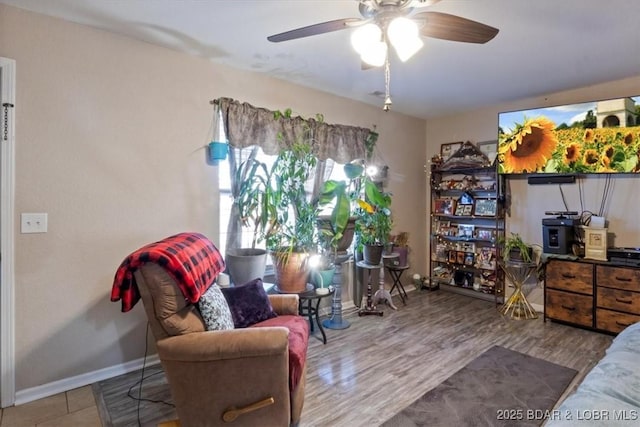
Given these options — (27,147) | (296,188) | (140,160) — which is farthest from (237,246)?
(27,147)

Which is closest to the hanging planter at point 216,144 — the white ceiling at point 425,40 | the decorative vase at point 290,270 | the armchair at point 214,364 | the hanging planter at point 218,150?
the hanging planter at point 218,150

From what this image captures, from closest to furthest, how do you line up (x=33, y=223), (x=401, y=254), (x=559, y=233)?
(x=33, y=223)
(x=559, y=233)
(x=401, y=254)

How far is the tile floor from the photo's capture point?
2.00 metres

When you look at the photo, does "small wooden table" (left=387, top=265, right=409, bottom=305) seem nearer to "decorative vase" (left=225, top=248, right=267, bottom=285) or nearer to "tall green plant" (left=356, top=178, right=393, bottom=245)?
"tall green plant" (left=356, top=178, right=393, bottom=245)

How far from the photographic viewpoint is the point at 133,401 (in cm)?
223

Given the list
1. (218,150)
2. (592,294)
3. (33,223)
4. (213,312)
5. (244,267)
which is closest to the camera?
(213,312)

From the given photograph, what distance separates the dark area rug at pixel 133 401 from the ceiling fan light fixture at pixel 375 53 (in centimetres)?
234

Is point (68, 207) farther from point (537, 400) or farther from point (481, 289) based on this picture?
point (481, 289)

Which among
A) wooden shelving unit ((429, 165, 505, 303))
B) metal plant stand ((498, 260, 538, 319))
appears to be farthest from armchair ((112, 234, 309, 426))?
wooden shelving unit ((429, 165, 505, 303))

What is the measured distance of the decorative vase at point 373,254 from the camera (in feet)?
12.2

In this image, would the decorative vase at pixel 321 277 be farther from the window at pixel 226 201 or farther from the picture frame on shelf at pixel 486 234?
the picture frame on shelf at pixel 486 234

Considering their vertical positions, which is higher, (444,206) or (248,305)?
(444,206)

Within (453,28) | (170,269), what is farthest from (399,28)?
(170,269)

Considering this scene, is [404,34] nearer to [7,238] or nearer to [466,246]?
[7,238]
